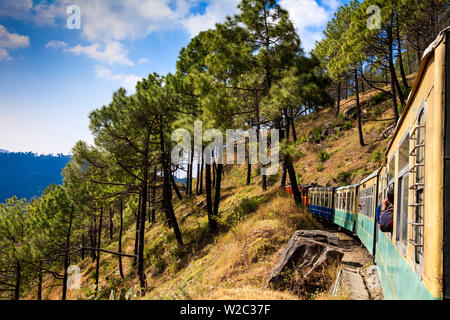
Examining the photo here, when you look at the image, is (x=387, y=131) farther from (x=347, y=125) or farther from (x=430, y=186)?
(x=430, y=186)

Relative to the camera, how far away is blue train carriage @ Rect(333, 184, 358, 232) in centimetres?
1101

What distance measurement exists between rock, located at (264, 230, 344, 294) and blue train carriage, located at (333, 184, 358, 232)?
478 centimetres

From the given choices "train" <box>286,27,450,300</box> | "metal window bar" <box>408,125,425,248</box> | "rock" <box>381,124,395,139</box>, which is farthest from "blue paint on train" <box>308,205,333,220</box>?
"metal window bar" <box>408,125,425,248</box>

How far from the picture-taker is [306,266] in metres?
6.35

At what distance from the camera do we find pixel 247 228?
10336mm

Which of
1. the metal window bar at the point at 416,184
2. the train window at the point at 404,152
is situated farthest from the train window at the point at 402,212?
the metal window bar at the point at 416,184

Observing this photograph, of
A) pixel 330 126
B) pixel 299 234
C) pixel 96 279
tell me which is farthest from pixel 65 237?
pixel 330 126

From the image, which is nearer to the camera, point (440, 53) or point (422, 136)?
point (440, 53)

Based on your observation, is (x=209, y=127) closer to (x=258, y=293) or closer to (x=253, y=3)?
(x=253, y=3)

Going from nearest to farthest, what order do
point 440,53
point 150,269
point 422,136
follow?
1. point 440,53
2. point 422,136
3. point 150,269

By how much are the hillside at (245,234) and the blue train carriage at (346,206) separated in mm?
2078

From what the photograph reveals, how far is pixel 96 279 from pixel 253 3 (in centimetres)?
2493

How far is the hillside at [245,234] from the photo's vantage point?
24.8ft

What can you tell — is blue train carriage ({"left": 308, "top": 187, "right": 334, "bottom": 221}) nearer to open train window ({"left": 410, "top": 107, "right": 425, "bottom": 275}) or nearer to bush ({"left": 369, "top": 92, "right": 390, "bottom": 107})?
open train window ({"left": 410, "top": 107, "right": 425, "bottom": 275})
